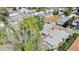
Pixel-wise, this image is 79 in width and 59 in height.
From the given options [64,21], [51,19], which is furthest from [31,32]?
[64,21]

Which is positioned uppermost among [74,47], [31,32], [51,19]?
[51,19]

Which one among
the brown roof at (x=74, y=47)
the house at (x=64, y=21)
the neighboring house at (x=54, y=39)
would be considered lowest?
the brown roof at (x=74, y=47)

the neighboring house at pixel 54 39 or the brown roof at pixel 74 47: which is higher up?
the neighboring house at pixel 54 39

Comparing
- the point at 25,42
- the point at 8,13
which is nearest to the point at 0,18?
the point at 8,13

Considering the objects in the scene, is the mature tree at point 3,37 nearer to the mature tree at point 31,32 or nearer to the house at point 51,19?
the mature tree at point 31,32

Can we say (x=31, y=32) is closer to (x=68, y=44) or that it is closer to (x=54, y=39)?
(x=54, y=39)

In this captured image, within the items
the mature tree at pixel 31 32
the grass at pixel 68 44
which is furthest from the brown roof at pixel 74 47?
the mature tree at pixel 31 32

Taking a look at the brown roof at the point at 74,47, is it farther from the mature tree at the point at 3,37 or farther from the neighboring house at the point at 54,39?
the mature tree at the point at 3,37

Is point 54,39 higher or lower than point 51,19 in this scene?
lower
